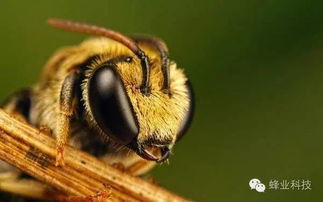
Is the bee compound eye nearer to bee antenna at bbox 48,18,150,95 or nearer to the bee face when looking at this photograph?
the bee face

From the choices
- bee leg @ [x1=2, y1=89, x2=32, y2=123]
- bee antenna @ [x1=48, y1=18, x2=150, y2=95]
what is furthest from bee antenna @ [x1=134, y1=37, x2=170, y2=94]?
bee leg @ [x1=2, y1=89, x2=32, y2=123]

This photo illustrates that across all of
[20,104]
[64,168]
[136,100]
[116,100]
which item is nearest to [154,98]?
[136,100]

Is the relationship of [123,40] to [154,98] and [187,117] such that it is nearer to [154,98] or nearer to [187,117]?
[154,98]

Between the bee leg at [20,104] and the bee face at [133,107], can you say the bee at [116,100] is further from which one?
the bee leg at [20,104]

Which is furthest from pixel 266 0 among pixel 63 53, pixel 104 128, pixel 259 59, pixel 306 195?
pixel 104 128

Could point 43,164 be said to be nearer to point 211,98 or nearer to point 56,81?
point 56,81

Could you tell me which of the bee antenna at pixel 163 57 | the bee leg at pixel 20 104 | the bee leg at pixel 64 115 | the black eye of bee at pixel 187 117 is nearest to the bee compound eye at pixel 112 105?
the bee leg at pixel 64 115

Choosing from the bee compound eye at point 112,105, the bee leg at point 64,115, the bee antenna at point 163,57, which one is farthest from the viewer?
the bee antenna at point 163,57
